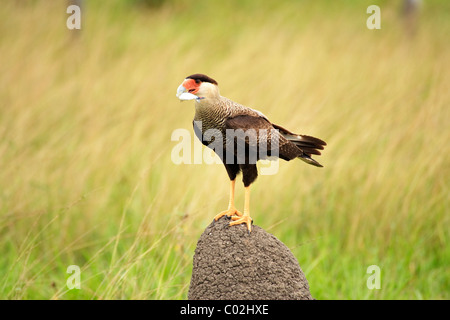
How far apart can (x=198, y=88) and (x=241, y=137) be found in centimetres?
41

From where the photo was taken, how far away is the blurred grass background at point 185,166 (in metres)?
5.39

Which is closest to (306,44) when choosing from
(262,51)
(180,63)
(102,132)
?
(262,51)

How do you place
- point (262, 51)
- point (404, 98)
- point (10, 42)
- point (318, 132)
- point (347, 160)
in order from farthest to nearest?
1. point (262, 51)
2. point (10, 42)
3. point (404, 98)
4. point (318, 132)
5. point (347, 160)

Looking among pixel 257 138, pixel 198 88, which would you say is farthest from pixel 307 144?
pixel 198 88

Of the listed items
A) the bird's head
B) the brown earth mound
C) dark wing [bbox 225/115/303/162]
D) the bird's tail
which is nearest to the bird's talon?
the brown earth mound

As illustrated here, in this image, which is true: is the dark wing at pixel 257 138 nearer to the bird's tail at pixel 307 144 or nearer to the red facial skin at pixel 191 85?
the bird's tail at pixel 307 144

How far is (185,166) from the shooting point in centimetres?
679

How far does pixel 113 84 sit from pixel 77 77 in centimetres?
70

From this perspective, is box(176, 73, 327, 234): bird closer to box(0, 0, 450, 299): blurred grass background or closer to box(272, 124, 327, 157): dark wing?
box(272, 124, 327, 157): dark wing

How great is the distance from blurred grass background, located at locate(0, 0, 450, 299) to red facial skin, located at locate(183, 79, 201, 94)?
1.63 metres

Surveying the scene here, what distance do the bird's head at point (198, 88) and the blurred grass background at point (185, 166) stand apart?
5.21 feet

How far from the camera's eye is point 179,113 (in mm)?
8102

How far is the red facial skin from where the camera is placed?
275 cm

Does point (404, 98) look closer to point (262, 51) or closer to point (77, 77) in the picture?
point (262, 51)
